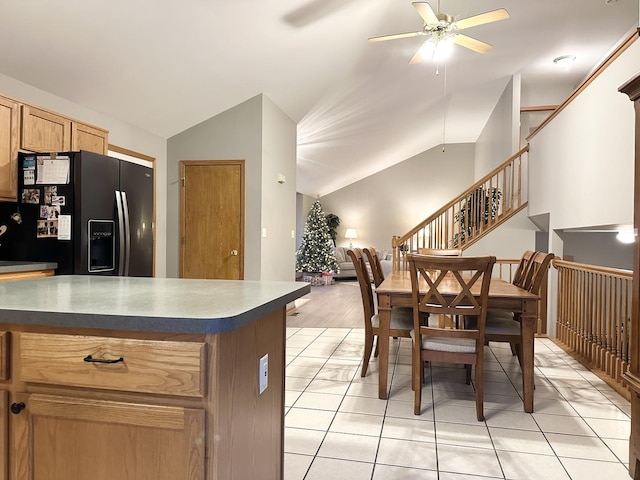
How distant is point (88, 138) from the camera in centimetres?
363

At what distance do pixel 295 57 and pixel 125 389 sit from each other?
4.23m

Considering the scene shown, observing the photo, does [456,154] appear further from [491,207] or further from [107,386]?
[107,386]

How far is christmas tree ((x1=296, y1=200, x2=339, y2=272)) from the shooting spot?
32.7ft

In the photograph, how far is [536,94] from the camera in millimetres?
8047

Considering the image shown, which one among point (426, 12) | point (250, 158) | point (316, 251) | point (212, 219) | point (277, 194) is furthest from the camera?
point (316, 251)

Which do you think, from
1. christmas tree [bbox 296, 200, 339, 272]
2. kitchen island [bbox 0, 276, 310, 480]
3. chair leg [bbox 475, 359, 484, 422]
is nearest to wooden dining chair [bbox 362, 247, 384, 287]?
chair leg [bbox 475, 359, 484, 422]

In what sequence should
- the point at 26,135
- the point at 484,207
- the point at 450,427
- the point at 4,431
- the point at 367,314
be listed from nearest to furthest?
the point at 4,431
the point at 450,427
the point at 26,135
the point at 367,314
the point at 484,207

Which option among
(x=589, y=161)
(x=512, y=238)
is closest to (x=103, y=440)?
(x=589, y=161)

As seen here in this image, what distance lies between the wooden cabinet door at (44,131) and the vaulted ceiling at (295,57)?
16.2 inches

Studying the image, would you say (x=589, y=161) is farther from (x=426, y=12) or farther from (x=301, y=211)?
(x=301, y=211)

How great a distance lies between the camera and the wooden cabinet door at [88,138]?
3.46 m

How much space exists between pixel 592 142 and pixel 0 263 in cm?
484

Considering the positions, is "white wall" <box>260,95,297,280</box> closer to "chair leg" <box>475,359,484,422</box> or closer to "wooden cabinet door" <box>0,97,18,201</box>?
"wooden cabinet door" <box>0,97,18,201</box>

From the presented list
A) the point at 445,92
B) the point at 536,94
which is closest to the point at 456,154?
the point at 536,94
